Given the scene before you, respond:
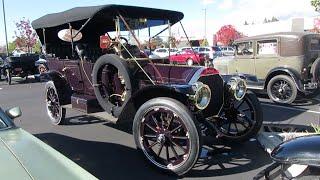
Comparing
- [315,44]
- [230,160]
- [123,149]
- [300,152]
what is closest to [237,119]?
[230,160]

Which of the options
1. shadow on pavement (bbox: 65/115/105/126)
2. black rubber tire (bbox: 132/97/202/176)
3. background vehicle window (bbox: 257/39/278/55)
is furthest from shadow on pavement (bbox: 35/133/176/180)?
background vehicle window (bbox: 257/39/278/55)

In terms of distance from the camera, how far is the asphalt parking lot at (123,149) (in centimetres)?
539

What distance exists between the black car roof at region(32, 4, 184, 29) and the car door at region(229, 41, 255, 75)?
4.85m

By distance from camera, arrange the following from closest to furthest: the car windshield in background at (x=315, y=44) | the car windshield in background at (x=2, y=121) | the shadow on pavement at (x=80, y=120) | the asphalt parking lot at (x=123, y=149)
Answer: the car windshield in background at (x=2, y=121) < the asphalt parking lot at (x=123, y=149) < the shadow on pavement at (x=80, y=120) < the car windshield in background at (x=315, y=44)

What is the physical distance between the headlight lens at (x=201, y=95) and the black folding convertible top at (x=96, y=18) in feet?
7.34

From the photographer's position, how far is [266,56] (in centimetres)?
1170

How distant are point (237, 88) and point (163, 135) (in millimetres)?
1562

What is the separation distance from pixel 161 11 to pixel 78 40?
2.06 metres

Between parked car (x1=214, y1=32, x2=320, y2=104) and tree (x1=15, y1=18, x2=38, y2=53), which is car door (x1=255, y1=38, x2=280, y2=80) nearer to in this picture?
parked car (x1=214, y1=32, x2=320, y2=104)

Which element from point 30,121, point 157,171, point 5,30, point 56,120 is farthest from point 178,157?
point 5,30

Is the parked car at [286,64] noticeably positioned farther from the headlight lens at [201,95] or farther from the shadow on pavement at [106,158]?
the shadow on pavement at [106,158]

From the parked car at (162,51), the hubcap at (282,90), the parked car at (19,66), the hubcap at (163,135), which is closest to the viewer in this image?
the hubcap at (163,135)

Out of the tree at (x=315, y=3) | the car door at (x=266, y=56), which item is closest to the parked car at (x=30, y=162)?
the car door at (x=266, y=56)

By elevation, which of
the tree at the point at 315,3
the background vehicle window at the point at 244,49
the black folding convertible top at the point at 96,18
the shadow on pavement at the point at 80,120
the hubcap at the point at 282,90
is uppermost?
the tree at the point at 315,3
